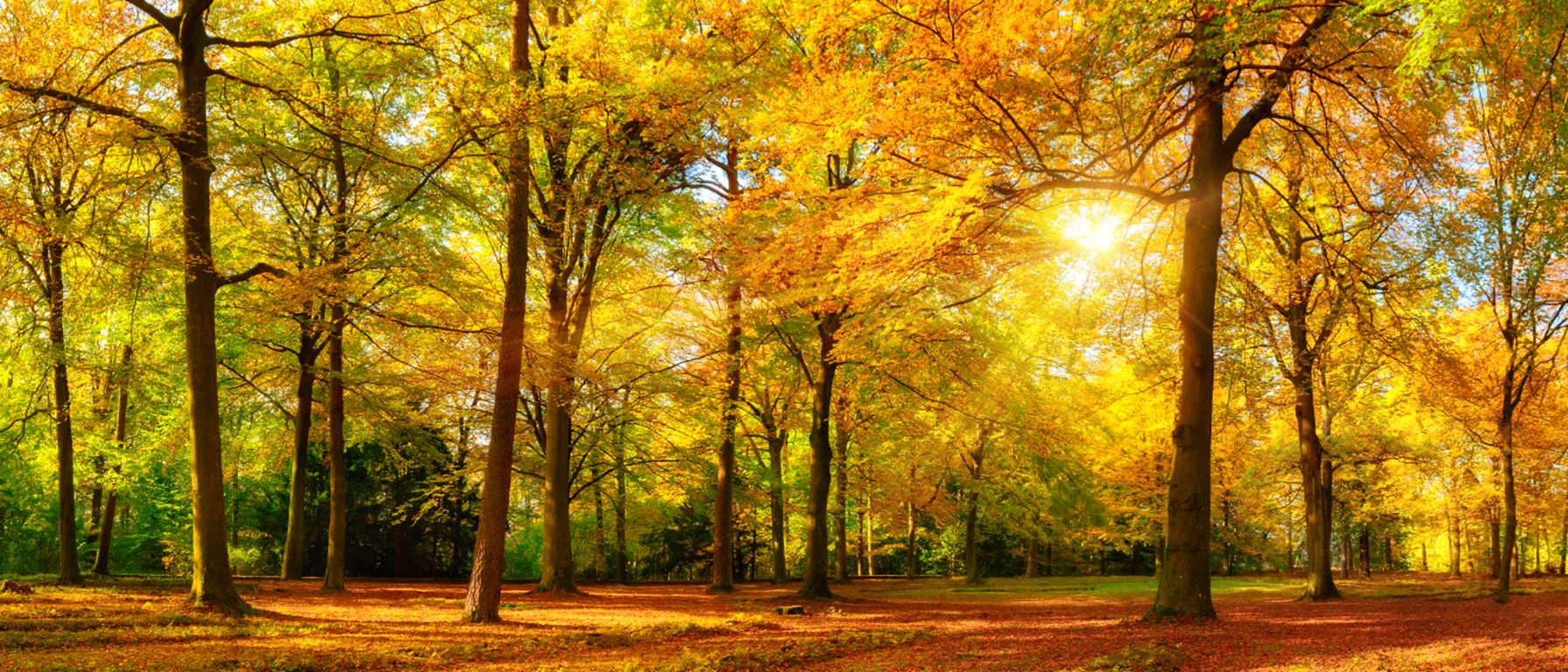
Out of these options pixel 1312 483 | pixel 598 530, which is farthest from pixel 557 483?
pixel 1312 483

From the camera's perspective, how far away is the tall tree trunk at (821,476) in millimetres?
17906

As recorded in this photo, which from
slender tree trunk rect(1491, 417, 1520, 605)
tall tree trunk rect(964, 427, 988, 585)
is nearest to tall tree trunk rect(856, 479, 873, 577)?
tall tree trunk rect(964, 427, 988, 585)

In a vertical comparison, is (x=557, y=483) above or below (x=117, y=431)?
below

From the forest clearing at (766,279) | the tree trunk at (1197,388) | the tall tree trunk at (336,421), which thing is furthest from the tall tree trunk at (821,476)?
the tall tree trunk at (336,421)

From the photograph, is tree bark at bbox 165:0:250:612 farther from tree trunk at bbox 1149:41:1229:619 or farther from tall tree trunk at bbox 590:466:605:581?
tall tree trunk at bbox 590:466:605:581

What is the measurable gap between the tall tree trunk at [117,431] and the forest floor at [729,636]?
4.20 meters

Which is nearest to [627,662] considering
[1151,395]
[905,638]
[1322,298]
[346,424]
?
[905,638]

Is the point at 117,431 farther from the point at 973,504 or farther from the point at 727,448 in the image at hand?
the point at 973,504

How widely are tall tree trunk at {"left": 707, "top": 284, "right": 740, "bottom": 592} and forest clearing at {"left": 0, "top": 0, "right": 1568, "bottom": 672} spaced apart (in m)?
0.19

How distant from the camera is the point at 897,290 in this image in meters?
12.8

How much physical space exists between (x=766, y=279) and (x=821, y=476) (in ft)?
18.7

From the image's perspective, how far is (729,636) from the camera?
1070 centimetres

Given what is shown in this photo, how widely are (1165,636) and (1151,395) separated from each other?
22976 millimetres

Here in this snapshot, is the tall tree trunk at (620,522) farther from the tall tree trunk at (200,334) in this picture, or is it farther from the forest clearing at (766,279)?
the tall tree trunk at (200,334)
